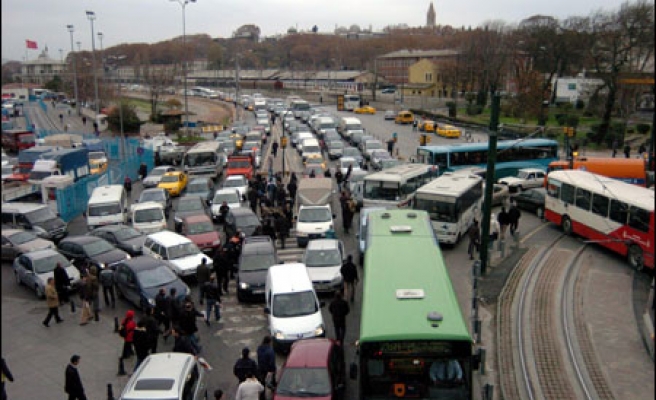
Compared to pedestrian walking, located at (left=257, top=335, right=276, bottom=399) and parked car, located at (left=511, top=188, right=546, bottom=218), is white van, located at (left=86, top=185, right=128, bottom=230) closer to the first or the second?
pedestrian walking, located at (left=257, top=335, right=276, bottom=399)

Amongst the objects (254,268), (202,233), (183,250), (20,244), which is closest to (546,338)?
(254,268)

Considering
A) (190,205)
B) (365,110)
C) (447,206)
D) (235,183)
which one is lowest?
(190,205)

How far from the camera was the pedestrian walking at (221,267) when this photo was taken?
1807 centimetres

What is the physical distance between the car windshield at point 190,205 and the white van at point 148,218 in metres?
1.17

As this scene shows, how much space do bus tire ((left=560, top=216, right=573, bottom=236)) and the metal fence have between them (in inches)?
885

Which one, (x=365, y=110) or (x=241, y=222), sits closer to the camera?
(x=241, y=222)

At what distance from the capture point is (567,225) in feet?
76.9

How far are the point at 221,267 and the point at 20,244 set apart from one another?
29.0ft

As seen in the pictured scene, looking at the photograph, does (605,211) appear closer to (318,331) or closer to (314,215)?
(314,215)

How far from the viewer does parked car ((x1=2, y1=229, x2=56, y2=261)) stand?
21.4 m

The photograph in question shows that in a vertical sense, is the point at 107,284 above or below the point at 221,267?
below

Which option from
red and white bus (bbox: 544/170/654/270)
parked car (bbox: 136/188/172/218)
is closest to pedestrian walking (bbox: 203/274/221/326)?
red and white bus (bbox: 544/170/654/270)

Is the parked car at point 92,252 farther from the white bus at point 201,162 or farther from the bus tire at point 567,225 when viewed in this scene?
the bus tire at point 567,225

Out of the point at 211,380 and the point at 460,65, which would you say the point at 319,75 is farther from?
the point at 211,380
